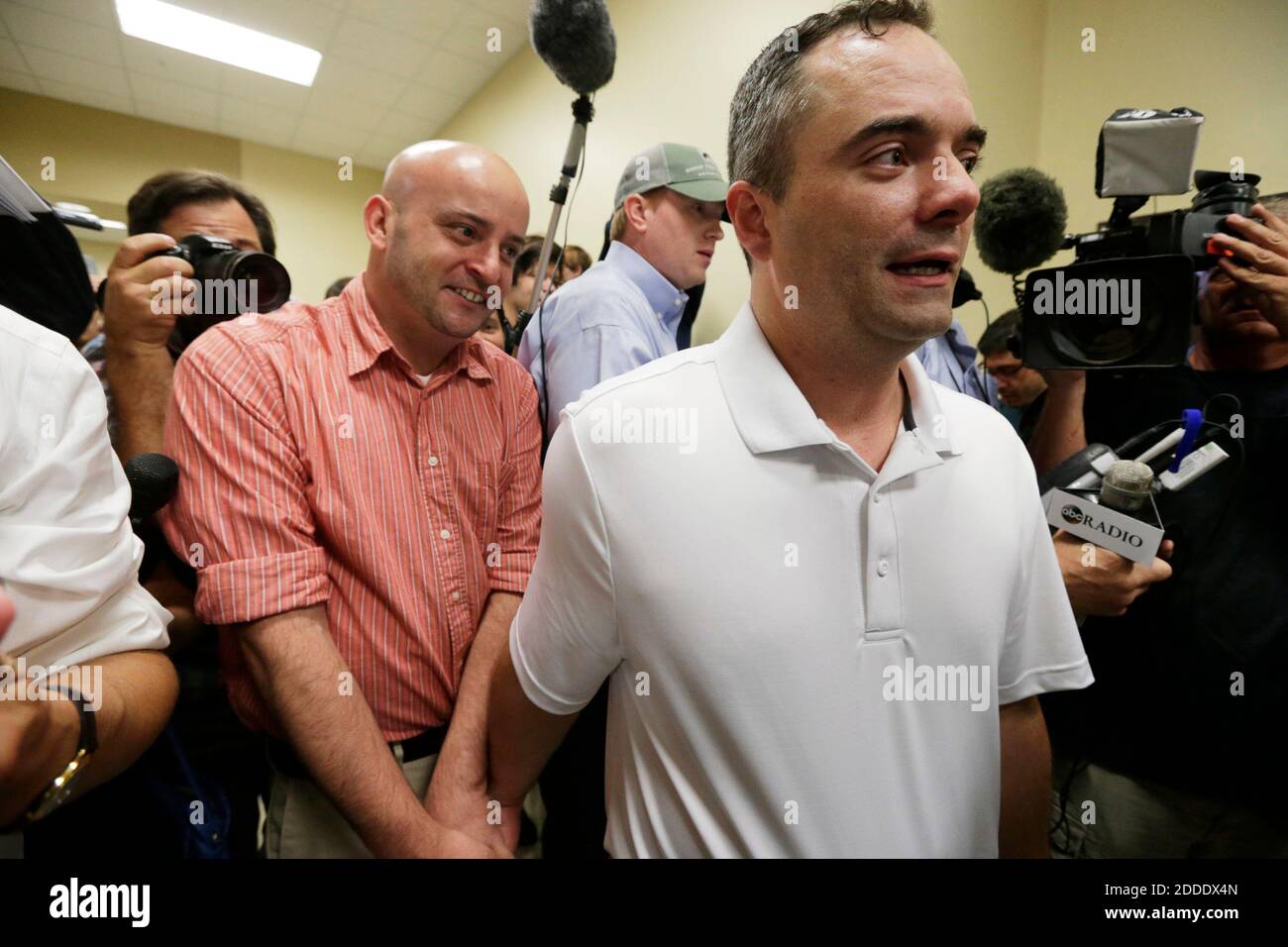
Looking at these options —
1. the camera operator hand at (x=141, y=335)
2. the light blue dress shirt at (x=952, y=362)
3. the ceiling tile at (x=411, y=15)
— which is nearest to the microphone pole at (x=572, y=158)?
the camera operator hand at (x=141, y=335)

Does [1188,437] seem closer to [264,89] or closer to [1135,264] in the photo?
[1135,264]

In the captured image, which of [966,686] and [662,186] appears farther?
[662,186]

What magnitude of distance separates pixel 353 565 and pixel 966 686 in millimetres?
864

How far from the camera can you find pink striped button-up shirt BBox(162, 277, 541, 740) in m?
0.82

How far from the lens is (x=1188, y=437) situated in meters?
0.86

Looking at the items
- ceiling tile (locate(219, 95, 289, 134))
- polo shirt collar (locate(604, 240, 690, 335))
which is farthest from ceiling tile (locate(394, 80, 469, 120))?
polo shirt collar (locate(604, 240, 690, 335))

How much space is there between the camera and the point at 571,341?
1198 mm

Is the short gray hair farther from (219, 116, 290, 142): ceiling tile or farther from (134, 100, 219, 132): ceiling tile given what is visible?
(134, 100, 219, 132): ceiling tile

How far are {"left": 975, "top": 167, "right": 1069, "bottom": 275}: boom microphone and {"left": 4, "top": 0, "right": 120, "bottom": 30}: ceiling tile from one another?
312cm

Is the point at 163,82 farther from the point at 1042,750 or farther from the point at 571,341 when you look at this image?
the point at 1042,750

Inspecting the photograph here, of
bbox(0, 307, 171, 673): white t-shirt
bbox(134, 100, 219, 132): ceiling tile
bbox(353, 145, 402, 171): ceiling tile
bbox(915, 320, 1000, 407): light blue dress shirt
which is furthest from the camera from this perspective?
bbox(353, 145, 402, 171): ceiling tile

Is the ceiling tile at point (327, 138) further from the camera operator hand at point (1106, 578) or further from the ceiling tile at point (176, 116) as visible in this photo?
the camera operator hand at point (1106, 578)

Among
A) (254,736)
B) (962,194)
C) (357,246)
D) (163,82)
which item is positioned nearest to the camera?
(962,194)
